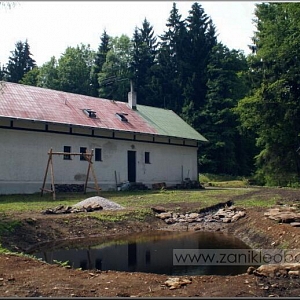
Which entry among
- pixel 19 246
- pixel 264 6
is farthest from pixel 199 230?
pixel 264 6

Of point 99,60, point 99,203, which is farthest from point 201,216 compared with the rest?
point 99,60

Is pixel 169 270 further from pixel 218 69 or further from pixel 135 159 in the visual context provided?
pixel 218 69

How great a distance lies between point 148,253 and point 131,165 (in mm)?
16265

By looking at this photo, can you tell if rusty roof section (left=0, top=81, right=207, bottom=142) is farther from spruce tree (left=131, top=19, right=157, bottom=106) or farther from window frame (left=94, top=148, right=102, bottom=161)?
spruce tree (left=131, top=19, right=157, bottom=106)

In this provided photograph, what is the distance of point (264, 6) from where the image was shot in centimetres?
3441

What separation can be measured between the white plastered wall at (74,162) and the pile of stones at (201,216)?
8507 millimetres

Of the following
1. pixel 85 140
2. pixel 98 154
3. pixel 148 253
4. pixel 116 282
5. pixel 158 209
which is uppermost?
pixel 85 140

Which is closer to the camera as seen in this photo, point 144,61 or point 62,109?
point 62,109

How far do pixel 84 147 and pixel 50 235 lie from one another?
1230 centimetres

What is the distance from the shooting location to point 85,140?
24.0m

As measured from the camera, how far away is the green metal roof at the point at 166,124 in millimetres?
29125

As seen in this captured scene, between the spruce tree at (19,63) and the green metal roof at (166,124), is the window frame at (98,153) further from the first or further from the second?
the spruce tree at (19,63)

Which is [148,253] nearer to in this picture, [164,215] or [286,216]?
[286,216]

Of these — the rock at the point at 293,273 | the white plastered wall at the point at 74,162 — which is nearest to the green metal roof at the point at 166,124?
the white plastered wall at the point at 74,162
